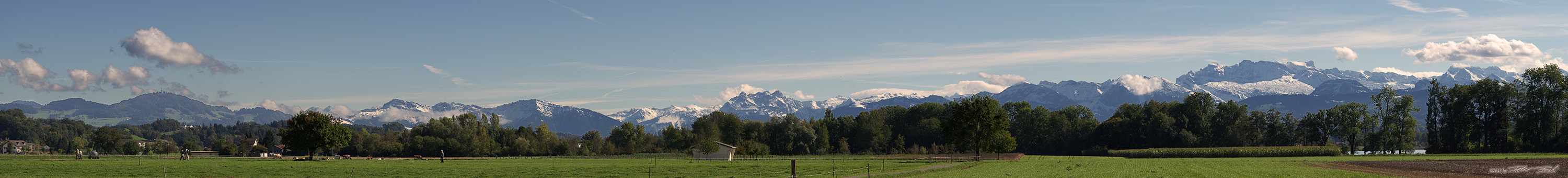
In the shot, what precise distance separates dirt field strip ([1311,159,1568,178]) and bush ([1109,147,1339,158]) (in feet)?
97.1

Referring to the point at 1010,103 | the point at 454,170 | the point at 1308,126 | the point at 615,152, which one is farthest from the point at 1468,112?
the point at 615,152

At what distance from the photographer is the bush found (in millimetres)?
97312

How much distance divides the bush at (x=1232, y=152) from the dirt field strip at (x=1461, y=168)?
2961 centimetres

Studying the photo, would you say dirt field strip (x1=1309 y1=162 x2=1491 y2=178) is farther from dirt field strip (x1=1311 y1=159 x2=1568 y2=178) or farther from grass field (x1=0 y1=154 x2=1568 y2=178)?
grass field (x1=0 y1=154 x2=1568 y2=178)

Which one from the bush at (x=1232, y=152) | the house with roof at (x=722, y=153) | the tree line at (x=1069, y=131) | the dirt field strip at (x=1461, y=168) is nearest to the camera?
the dirt field strip at (x=1461, y=168)

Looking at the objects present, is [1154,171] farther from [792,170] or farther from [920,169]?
[792,170]

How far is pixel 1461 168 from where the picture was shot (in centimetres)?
5453

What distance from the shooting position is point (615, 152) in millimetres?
168125

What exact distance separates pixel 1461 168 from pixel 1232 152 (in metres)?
50.6

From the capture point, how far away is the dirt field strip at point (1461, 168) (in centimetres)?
4797

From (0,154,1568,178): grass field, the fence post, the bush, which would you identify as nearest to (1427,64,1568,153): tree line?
the bush

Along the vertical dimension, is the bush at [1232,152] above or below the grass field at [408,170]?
below

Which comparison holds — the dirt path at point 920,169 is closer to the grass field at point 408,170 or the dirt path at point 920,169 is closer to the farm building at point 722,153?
the grass field at point 408,170

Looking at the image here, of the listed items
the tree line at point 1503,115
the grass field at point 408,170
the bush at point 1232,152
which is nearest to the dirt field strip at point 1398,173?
the grass field at point 408,170
